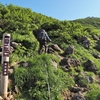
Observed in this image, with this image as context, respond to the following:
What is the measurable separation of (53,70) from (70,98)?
1.53m

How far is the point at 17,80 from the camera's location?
9820 mm

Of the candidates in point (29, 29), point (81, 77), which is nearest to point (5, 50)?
point (81, 77)

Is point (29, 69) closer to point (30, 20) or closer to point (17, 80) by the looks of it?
point (17, 80)

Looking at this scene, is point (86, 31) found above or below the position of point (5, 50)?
above

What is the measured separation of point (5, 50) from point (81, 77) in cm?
394

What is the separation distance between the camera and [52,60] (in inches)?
470

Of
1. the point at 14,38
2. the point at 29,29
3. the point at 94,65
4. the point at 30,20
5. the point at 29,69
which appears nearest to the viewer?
the point at 29,69

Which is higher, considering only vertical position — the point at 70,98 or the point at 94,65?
the point at 94,65

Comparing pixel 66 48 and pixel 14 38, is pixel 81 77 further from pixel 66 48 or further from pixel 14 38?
pixel 14 38

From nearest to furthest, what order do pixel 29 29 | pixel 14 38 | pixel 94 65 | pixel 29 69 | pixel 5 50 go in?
pixel 5 50, pixel 29 69, pixel 94 65, pixel 14 38, pixel 29 29

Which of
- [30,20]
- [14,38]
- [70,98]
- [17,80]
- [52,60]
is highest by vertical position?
[30,20]

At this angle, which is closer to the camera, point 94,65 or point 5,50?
point 5,50

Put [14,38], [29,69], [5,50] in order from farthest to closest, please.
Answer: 1. [14,38]
2. [29,69]
3. [5,50]

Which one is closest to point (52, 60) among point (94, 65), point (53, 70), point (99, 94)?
point (53, 70)
